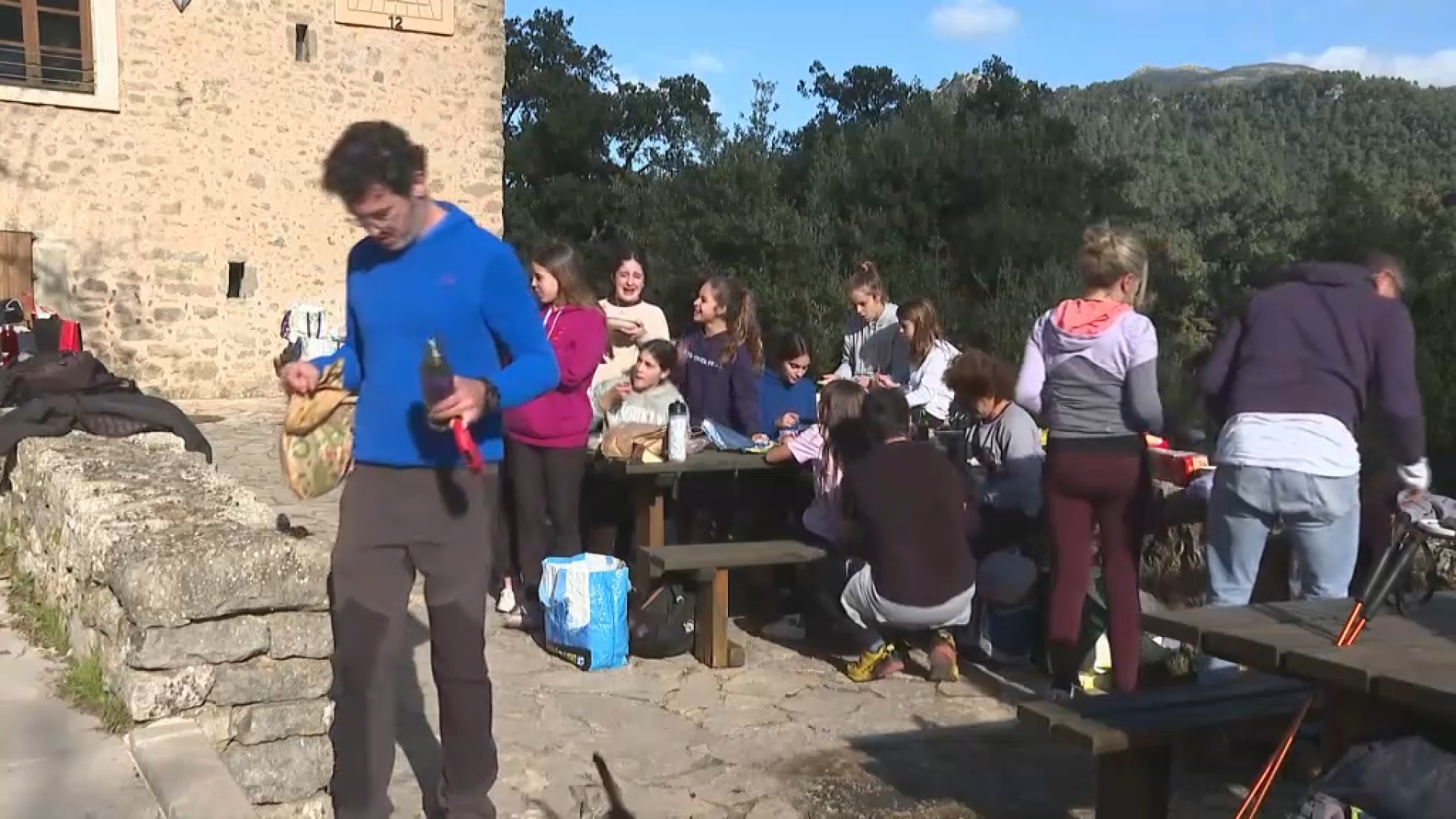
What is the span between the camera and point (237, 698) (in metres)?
3.35

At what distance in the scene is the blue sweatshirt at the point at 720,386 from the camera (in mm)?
6031

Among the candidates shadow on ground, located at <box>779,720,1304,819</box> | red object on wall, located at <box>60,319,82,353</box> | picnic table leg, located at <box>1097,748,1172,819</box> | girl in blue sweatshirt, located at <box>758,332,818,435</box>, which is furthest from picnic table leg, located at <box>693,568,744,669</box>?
red object on wall, located at <box>60,319,82,353</box>

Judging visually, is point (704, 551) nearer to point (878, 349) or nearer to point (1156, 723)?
point (878, 349)

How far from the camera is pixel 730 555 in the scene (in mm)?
5078

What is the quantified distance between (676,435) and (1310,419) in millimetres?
2499

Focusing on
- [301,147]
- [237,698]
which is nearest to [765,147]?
[301,147]

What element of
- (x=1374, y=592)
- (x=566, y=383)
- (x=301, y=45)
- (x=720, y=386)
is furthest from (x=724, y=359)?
(x=301, y=45)

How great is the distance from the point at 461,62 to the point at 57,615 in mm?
12554

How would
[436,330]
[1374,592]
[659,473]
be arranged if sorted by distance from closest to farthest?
1. [1374,592]
2. [436,330]
3. [659,473]

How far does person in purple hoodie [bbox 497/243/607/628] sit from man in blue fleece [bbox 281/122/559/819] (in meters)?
2.14

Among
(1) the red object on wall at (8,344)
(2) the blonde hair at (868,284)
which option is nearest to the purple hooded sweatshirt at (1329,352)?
(2) the blonde hair at (868,284)

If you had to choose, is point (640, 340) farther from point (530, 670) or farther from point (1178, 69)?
point (1178, 69)

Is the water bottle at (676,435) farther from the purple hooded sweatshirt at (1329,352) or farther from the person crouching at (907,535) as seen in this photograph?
the purple hooded sweatshirt at (1329,352)

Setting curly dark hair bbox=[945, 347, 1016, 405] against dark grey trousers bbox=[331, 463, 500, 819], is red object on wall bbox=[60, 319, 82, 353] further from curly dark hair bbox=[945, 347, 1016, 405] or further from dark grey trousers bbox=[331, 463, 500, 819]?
dark grey trousers bbox=[331, 463, 500, 819]
